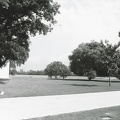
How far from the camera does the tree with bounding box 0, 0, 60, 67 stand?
61.1ft

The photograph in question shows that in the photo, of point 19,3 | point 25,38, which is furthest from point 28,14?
point 25,38

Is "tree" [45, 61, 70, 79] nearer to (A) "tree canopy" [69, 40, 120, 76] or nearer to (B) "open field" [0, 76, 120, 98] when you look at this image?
(A) "tree canopy" [69, 40, 120, 76]

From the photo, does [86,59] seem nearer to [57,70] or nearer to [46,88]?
[57,70]

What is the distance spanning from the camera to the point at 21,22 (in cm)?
2059

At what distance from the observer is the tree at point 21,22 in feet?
61.1

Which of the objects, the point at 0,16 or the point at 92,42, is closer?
the point at 0,16

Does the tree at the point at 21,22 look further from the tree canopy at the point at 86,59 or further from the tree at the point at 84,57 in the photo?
the tree at the point at 84,57

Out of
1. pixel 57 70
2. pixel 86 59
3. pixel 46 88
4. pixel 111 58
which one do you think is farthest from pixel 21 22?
pixel 57 70

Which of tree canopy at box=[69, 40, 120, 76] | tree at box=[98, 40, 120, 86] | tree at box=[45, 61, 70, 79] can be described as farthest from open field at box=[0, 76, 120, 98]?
tree at box=[45, 61, 70, 79]

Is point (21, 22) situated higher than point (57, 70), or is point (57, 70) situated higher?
point (21, 22)

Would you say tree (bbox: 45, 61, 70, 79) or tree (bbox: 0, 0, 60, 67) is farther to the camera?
tree (bbox: 45, 61, 70, 79)

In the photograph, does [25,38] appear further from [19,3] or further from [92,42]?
[92,42]

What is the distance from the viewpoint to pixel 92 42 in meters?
62.6

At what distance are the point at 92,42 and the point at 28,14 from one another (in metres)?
44.6
